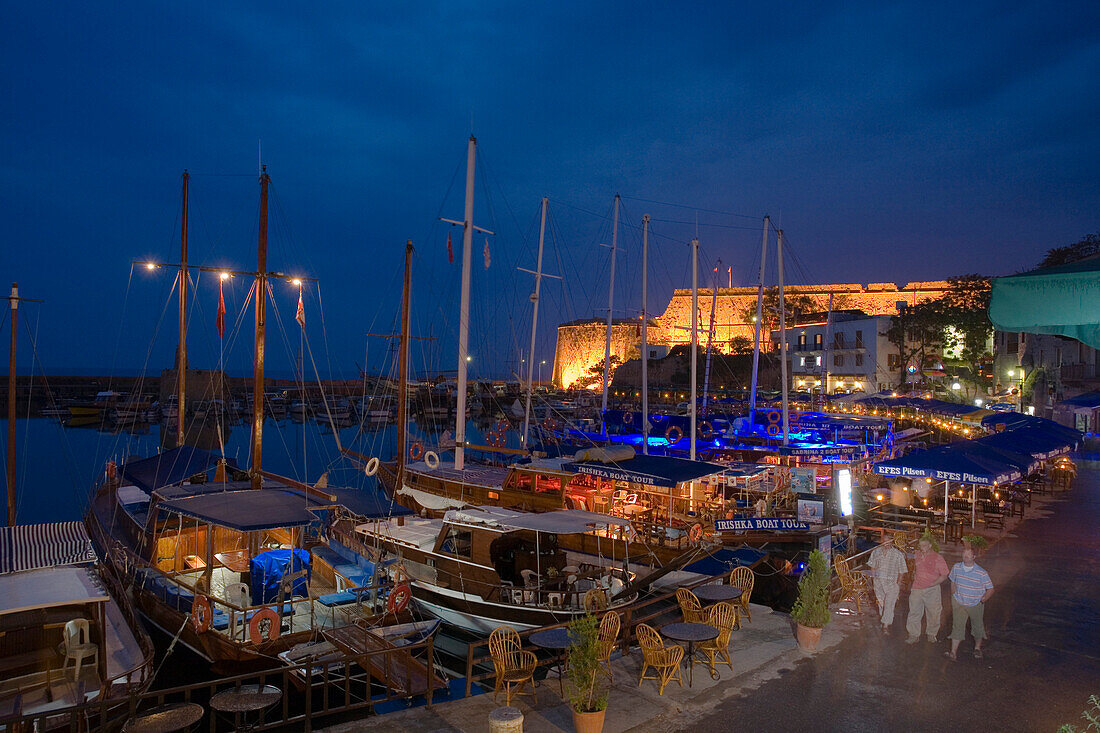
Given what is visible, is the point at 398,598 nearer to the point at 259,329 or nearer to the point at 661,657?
the point at 661,657

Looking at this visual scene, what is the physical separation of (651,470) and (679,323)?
303 ft

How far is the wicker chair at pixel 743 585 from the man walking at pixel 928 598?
2187 millimetres

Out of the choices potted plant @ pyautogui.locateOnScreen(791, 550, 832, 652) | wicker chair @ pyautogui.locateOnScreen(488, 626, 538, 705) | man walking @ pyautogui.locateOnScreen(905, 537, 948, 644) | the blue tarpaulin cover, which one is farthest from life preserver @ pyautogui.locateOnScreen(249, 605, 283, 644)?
man walking @ pyautogui.locateOnScreen(905, 537, 948, 644)

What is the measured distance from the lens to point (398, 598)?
12758 mm

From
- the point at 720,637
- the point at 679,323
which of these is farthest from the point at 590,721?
the point at 679,323

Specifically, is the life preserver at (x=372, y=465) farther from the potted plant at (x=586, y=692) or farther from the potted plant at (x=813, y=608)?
the potted plant at (x=586, y=692)

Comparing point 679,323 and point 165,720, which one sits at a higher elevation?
point 679,323

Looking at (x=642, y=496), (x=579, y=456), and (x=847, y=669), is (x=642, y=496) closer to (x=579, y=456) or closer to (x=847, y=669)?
(x=579, y=456)

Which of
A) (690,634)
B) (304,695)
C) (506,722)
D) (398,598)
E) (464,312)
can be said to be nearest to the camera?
(506,722)

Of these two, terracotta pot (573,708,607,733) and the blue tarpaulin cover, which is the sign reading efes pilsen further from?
terracotta pot (573,708,607,733)

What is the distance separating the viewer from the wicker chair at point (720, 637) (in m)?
8.29

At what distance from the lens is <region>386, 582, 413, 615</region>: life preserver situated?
12625 mm

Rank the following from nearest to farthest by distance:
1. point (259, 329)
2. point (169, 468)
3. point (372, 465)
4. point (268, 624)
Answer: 1. point (268, 624)
2. point (259, 329)
3. point (372, 465)
4. point (169, 468)

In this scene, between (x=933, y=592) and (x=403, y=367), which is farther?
(x=403, y=367)
